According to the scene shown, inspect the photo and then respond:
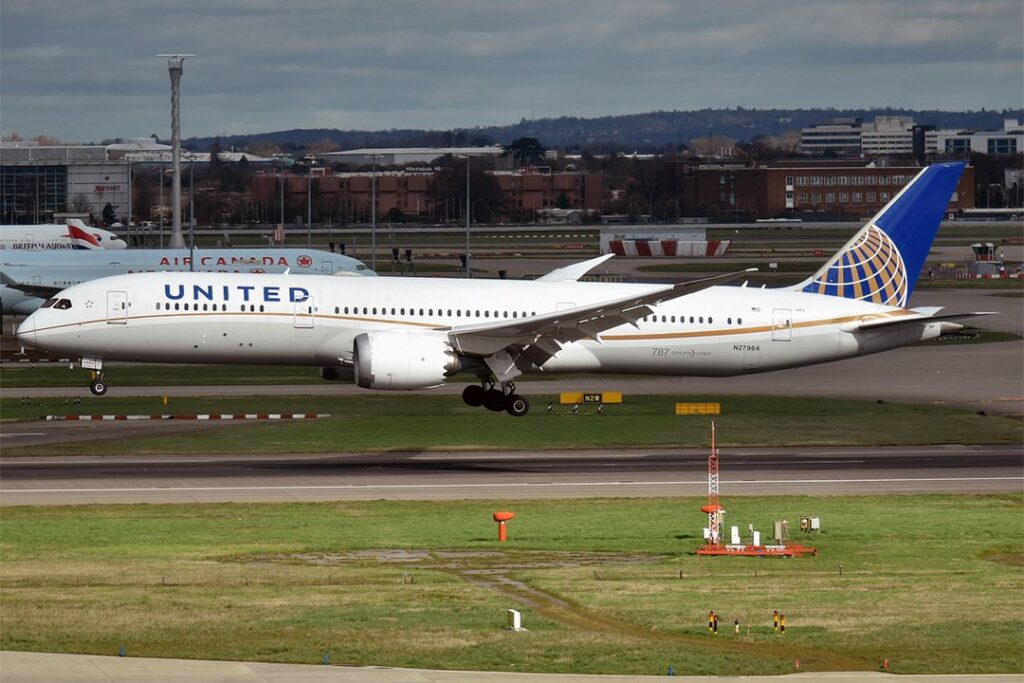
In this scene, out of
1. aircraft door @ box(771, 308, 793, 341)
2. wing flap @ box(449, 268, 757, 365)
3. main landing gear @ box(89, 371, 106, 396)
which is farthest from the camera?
aircraft door @ box(771, 308, 793, 341)

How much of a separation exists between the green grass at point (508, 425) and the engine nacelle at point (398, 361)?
5.68 metres

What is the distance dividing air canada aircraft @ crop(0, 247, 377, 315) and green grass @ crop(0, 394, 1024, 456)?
34682 millimetres

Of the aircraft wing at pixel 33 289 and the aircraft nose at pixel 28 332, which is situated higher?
the aircraft wing at pixel 33 289

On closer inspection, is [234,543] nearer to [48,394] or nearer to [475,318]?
[475,318]

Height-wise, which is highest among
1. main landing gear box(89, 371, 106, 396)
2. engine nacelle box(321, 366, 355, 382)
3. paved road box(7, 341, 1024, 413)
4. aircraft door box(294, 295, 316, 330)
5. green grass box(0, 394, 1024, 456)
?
aircraft door box(294, 295, 316, 330)

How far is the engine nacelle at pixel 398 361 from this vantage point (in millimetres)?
54188

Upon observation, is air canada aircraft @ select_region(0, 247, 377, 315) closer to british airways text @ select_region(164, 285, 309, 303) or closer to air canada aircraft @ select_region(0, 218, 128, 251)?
air canada aircraft @ select_region(0, 218, 128, 251)

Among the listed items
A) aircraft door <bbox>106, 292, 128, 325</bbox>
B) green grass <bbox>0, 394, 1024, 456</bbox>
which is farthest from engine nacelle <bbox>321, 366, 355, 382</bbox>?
aircraft door <bbox>106, 292, 128, 325</bbox>

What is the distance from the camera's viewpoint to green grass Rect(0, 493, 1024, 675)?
31.7m

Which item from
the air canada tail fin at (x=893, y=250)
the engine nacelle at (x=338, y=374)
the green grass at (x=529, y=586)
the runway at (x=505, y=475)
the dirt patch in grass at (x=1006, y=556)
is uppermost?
the air canada tail fin at (x=893, y=250)

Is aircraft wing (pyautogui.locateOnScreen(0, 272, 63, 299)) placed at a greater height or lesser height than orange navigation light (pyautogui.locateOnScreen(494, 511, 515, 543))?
greater

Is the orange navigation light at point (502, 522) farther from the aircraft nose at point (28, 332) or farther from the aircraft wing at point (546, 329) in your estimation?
the aircraft nose at point (28, 332)

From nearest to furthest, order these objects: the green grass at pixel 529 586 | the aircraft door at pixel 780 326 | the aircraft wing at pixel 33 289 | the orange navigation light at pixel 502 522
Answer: the green grass at pixel 529 586, the orange navigation light at pixel 502 522, the aircraft door at pixel 780 326, the aircraft wing at pixel 33 289

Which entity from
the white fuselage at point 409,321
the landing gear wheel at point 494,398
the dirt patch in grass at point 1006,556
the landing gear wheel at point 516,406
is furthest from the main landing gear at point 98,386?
the dirt patch in grass at point 1006,556
